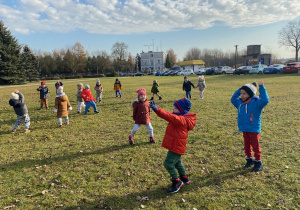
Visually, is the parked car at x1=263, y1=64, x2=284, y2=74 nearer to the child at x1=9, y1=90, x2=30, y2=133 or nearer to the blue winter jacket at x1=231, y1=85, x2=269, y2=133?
the blue winter jacket at x1=231, y1=85, x2=269, y2=133

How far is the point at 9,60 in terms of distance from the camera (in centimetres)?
3719

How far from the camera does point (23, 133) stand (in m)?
7.90

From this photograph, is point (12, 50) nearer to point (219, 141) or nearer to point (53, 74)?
point (53, 74)

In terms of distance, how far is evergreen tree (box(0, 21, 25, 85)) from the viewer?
36406 mm

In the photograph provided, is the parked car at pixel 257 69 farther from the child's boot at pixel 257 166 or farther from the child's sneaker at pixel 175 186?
the child's sneaker at pixel 175 186

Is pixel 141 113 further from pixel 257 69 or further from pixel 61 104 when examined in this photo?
pixel 257 69

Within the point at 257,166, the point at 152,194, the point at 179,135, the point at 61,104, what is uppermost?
the point at 61,104

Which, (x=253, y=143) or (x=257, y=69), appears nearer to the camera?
(x=253, y=143)

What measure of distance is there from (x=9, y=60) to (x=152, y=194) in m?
43.8

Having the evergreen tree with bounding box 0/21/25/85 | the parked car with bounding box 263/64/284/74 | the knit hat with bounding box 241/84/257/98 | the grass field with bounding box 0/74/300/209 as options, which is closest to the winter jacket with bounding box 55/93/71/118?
the grass field with bounding box 0/74/300/209

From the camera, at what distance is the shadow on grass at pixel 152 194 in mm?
3674

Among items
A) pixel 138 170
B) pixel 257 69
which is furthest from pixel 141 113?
pixel 257 69

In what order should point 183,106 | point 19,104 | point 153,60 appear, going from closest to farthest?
point 183,106 → point 19,104 → point 153,60

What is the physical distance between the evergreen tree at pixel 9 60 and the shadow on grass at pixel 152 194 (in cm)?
4170
